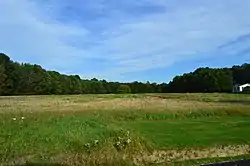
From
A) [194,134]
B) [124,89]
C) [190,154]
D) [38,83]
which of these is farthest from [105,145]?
[124,89]

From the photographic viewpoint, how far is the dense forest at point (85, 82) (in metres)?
140

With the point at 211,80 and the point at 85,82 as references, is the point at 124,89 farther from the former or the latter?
the point at 211,80

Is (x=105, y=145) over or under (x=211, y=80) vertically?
under

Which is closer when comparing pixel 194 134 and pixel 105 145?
pixel 105 145

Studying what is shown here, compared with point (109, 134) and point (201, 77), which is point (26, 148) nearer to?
point (109, 134)

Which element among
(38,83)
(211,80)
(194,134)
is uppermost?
(38,83)

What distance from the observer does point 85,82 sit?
179 metres

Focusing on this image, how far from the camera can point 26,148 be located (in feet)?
58.8

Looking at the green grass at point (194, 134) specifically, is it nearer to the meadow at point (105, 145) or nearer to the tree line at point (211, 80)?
the meadow at point (105, 145)

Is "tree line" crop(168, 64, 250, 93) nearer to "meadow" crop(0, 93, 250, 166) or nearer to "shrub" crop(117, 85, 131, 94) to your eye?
"shrub" crop(117, 85, 131, 94)

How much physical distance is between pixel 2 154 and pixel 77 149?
3016mm

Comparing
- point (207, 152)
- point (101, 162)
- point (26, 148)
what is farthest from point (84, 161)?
point (207, 152)

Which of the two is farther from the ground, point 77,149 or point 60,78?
point 60,78

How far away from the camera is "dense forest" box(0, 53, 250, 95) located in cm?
14025
